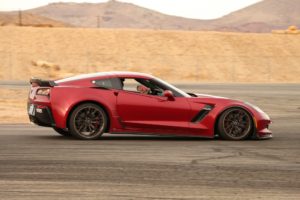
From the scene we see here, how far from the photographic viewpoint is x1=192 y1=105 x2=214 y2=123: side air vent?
1520 cm

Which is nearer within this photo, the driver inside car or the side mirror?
the side mirror

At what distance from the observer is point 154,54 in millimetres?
77000

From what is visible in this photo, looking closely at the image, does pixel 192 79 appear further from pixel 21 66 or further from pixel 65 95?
pixel 65 95

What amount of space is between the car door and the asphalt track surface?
11.7 inches

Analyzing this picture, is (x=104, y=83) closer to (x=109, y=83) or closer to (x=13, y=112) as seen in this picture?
(x=109, y=83)

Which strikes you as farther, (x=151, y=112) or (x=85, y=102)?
(x=151, y=112)

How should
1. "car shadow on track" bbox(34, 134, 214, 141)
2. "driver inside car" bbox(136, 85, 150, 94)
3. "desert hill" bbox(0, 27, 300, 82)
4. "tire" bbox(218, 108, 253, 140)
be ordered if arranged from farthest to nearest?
1. "desert hill" bbox(0, 27, 300, 82)
2. "car shadow on track" bbox(34, 134, 214, 141)
3. "tire" bbox(218, 108, 253, 140)
4. "driver inside car" bbox(136, 85, 150, 94)

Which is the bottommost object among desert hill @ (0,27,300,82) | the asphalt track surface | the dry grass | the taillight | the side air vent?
the asphalt track surface

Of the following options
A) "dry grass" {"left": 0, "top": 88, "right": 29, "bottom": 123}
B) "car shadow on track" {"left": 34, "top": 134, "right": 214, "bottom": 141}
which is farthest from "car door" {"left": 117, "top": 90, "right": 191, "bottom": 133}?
"dry grass" {"left": 0, "top": 88, "right": 29, "bottom": 123}

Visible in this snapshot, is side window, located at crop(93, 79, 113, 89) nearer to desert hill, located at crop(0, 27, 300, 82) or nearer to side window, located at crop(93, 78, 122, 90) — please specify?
side window, located at crop(93, 78, 122, 90)

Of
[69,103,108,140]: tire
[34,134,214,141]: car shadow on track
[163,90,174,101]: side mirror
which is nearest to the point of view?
[69,103,108,140]: tire

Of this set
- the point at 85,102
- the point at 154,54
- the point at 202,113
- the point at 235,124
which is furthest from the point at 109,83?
the point at 154,54

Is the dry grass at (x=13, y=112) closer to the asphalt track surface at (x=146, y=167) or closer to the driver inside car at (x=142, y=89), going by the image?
the asphalt track surface at (x=146, y=167)

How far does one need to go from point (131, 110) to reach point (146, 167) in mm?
3975
